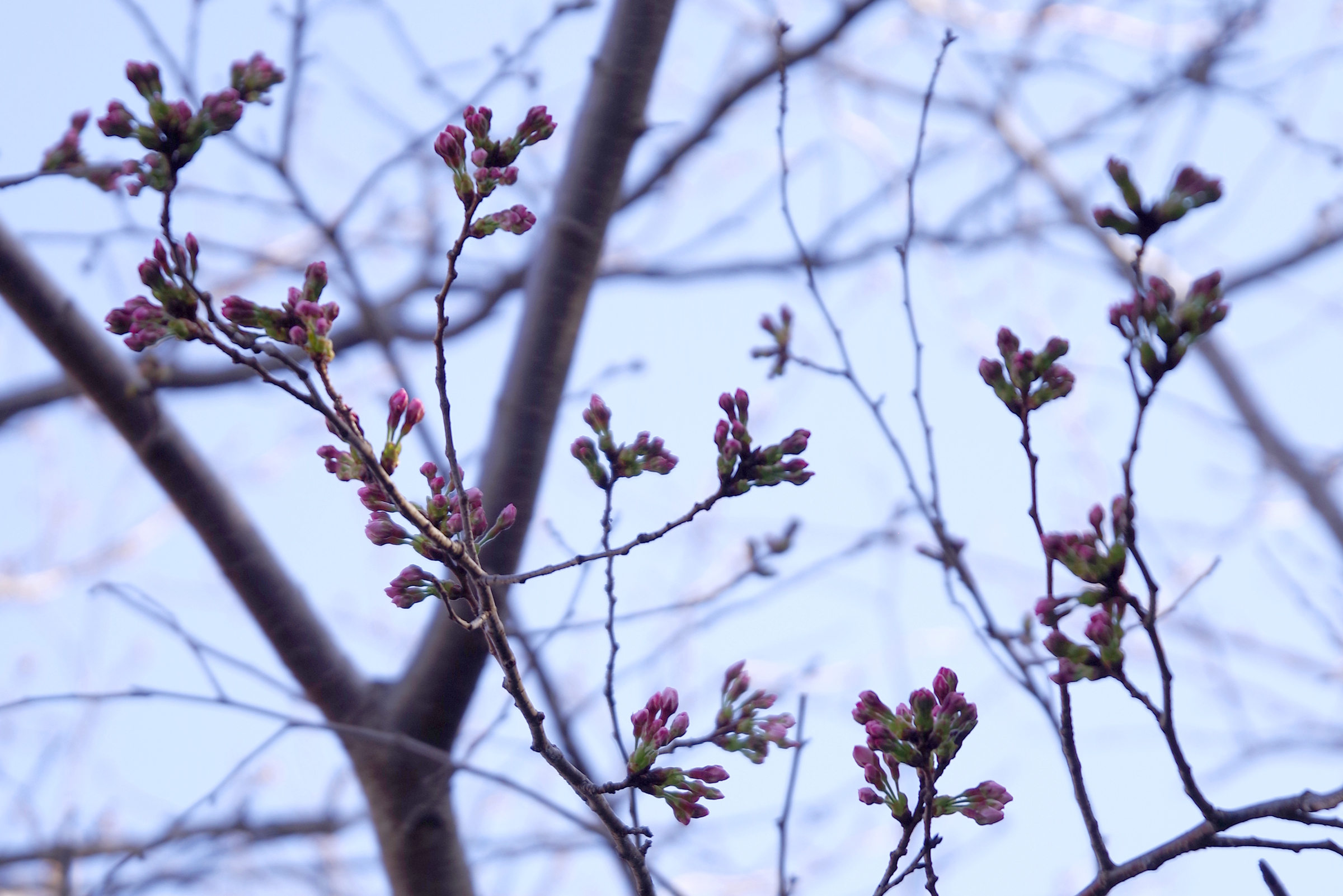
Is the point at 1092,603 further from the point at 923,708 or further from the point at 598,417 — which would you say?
the point at 598,417

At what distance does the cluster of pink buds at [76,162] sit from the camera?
5.87 ft

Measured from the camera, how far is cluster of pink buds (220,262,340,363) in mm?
803

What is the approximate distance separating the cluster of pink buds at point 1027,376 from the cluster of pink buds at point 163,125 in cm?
81

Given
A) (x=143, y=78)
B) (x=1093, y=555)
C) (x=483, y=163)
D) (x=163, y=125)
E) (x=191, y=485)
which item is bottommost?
(x=1093, y=555)

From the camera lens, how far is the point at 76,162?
1.89 m

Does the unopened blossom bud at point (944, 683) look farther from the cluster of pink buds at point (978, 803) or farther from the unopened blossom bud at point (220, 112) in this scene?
the unopened blossom bud at point (220, 112)

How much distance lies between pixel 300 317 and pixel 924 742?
2.20 ft

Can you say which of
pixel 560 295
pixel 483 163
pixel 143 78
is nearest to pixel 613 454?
pixel 483 163

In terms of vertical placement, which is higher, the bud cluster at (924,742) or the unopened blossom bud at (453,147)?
the unopened blossom bud at (453,147)

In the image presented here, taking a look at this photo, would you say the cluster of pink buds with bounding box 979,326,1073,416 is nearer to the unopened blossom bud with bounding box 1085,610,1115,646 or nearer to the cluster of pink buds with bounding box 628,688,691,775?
the unopened blossom bud with bounding box 1085,610,1115,646

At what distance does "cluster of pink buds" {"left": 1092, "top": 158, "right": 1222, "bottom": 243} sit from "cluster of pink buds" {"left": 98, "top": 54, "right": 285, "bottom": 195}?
2.88 ft

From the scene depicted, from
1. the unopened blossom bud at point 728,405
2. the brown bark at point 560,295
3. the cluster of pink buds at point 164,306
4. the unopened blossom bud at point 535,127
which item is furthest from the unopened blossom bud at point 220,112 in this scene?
the brown bark at point 560,295

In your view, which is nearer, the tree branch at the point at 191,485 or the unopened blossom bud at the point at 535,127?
the unopened blossom bud at the point at 535,127

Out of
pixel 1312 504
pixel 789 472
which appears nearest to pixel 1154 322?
pixel 789 472
